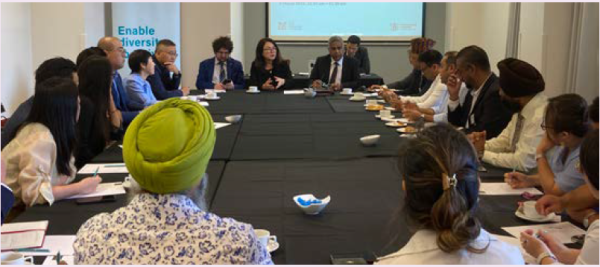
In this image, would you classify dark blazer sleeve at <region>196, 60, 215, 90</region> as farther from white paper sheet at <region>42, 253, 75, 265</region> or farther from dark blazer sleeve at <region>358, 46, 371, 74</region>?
white paper sheet at <region>42, 253, 75, 265</region>

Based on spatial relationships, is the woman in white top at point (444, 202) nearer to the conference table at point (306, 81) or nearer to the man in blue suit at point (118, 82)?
the man in blue suit at point (118, 82)

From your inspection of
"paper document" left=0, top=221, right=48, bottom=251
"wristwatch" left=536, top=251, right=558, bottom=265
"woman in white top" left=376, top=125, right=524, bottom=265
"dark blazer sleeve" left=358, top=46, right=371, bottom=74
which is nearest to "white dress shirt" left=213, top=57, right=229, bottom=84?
"dark blazer sleeve" left=358, top=46, right=371, bottom=74

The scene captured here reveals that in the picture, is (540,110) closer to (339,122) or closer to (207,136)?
(339,122)

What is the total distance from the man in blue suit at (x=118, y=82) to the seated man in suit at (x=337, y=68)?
231 centimetres

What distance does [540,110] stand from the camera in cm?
259

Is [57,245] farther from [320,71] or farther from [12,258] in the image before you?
[320,71]

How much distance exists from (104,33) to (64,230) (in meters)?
5.95

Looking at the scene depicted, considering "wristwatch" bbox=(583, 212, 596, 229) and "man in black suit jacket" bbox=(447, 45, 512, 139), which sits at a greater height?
"man in black suit jacket" bbox=(447, 45, 512, 139)

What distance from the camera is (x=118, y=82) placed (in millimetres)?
4242

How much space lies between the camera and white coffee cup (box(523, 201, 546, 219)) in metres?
1.90

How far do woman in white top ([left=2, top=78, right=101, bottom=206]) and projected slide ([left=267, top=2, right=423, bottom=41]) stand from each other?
6.96 m

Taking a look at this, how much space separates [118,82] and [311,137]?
64.1 inches

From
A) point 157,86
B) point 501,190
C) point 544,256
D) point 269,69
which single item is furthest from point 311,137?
point 269,69

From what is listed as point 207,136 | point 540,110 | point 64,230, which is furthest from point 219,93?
point 207,136
